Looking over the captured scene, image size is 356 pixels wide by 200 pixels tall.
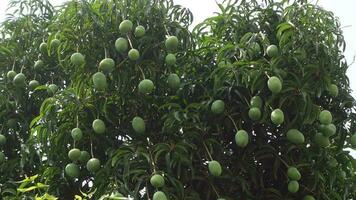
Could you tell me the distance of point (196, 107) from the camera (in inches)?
156

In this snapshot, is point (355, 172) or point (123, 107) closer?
point (123, 107)

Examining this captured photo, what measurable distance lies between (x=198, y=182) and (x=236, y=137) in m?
0.35

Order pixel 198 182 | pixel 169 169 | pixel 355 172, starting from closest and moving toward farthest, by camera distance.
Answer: pixel 169 169 < pixel 198 182 < pixel 355 172

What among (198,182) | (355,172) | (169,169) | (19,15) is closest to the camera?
(169,169)

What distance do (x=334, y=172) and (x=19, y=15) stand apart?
2.50 meters

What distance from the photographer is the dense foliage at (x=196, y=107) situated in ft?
12.6

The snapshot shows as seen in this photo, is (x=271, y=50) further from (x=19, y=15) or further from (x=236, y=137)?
(x=19, y=15)

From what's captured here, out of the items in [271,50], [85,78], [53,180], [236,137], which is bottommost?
[53,180]

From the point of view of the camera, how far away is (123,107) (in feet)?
13.4

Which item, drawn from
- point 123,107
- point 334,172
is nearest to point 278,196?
point 334,172

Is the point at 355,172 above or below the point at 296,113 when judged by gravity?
below

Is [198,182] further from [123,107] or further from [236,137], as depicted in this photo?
[123,107]

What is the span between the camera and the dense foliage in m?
3.85

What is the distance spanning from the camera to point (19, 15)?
5059 mm
